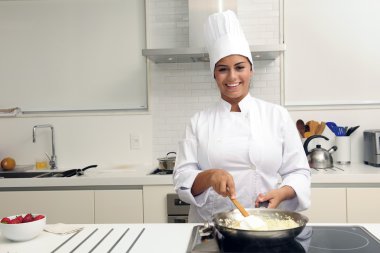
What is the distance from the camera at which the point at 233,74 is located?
1702 millimetres

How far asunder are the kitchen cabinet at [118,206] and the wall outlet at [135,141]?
28.9 inches

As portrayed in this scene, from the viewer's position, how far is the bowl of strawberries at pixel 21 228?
1.33m

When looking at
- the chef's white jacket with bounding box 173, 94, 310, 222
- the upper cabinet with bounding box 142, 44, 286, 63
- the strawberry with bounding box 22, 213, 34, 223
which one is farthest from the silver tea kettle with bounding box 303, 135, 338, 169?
the strawberry with bounding box 22, 213, 34, 223

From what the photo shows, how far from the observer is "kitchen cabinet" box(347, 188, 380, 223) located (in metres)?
2.62

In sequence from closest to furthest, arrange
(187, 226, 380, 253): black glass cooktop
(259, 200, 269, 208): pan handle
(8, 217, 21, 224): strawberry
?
(187, 226, 380, 253): black glass cooktop < (8, 217, 21, 224): strawberry < (259, 200, 269, 208): pan handle

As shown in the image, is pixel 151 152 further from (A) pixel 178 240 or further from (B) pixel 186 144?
(A) pixel 178 240

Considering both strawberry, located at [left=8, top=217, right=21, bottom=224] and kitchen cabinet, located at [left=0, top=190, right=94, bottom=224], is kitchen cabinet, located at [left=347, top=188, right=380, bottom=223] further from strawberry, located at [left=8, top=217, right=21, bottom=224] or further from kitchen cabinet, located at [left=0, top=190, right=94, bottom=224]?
strawberry, located at [left=8, top=217, right=21, bottom=224]

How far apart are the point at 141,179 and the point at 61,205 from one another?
0.62 metres

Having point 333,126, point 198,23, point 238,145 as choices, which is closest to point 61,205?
point 238,145

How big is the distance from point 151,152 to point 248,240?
236cm

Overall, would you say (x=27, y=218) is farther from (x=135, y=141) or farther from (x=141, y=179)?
(x=135, y=141)

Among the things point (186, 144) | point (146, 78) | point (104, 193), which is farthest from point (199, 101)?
point (186, 144)

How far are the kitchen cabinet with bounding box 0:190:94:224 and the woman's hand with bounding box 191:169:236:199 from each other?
1.40 metres

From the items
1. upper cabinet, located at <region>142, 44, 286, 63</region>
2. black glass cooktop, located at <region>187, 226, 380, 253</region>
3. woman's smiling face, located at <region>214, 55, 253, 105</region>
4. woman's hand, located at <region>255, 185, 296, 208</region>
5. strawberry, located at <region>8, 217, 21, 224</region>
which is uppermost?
upper cabinet, located at <region>142, 44, 286, 63</region>
